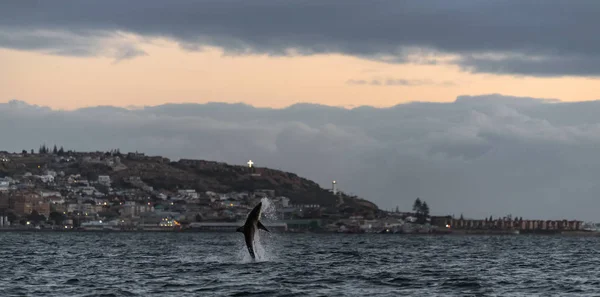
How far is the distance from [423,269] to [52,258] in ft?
112

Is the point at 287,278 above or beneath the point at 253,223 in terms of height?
beneath

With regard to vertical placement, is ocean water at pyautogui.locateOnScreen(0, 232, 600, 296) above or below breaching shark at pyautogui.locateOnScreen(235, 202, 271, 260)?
below

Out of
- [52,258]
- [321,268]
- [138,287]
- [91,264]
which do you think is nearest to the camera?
[138,287]

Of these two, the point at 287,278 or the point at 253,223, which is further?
the point at 253,223

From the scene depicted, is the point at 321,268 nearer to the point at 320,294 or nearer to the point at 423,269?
the point at 423,269

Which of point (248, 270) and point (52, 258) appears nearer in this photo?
point (248, 270)

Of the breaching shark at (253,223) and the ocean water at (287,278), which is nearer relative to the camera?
the ocean water at (287,278)

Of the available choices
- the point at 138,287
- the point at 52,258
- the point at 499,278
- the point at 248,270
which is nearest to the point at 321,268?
the point at 248,270

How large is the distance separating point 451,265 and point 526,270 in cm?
785

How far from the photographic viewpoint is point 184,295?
195 feet

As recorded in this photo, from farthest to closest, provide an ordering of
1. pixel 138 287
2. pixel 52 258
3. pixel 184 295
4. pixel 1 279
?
pixel 52 258 < pixel 1 279 < pixel 138 287 < pixel 184 295

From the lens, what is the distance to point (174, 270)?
78.6m

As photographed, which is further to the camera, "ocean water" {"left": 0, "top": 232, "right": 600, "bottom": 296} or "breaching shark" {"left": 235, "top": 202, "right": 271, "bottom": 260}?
"breaching shark" {"left": 235, "top": 202, "right": 271, "bottom": 260}

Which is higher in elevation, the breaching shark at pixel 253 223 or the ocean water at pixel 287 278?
the breaching shark at pixel 253 223
